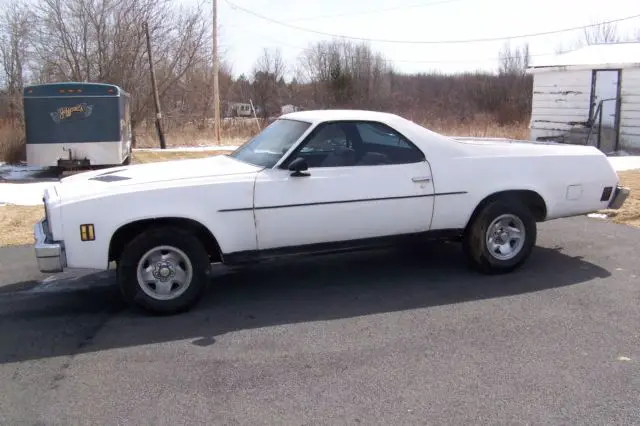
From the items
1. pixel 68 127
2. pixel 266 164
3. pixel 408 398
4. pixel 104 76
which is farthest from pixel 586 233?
pixel 104 76

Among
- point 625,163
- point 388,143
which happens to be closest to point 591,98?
point 625,163

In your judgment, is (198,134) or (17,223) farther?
(198,134)

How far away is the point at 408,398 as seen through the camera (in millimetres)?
3605

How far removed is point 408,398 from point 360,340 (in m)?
0.93

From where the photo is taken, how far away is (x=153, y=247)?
16.2 feet

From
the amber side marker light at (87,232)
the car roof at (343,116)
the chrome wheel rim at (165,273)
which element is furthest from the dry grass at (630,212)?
the amber side marker light at (87,232)

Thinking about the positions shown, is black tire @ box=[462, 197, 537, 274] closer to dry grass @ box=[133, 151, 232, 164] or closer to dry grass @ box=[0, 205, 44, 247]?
dry grass @ box=[0, 205, 44, 247]

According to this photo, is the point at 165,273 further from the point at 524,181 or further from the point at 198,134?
the point at 198,134

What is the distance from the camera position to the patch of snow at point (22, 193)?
10.7 meters

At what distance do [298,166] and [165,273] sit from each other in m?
1.39

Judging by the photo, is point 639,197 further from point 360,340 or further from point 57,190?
point 57,190

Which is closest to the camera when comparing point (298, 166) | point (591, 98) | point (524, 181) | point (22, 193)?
point (298, 166)

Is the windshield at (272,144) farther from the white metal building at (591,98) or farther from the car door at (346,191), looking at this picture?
the white metal building at (591,98)

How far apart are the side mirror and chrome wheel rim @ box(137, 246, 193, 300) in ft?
3.72
